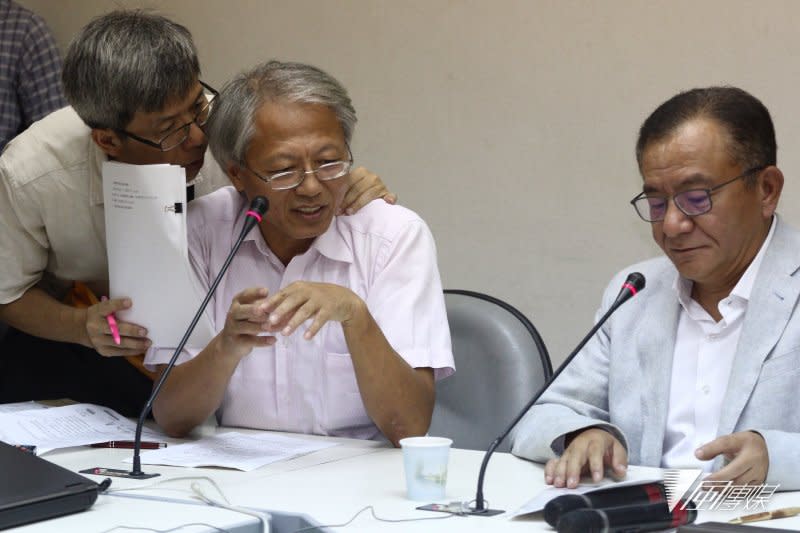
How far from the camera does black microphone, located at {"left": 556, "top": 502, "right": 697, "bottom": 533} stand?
1.49 m

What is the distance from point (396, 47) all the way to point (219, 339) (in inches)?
70.0

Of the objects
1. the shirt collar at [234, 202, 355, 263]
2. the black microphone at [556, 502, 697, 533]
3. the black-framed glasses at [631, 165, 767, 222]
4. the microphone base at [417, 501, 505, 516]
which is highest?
the black-framed glasses at [631, 165, 767, 222]

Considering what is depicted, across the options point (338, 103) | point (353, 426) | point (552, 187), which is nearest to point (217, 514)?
point (353, 426)

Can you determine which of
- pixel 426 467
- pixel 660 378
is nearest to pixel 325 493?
pixel 426 467

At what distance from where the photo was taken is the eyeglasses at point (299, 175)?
2236mm

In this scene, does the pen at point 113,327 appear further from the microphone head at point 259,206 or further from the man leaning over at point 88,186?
the microphone head at point 259,206

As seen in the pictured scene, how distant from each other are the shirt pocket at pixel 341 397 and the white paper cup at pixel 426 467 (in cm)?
57

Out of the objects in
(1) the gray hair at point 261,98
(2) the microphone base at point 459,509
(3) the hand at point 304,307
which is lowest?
(2) the microphone base at point 459,509

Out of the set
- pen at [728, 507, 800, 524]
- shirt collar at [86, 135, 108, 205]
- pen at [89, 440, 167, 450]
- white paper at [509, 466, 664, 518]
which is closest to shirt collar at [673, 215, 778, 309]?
white paper at [509, 466, 664, 518]

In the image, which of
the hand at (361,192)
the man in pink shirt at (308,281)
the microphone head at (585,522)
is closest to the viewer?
the microphone head at (585,522)

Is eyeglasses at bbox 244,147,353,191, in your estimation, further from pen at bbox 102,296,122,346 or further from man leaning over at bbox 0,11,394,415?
pen at bbox 102,296,122,346

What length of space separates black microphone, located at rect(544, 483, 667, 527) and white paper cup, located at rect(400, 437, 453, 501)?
0.70ft

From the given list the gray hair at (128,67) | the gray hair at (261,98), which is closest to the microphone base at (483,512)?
the gray hair at (261,98)

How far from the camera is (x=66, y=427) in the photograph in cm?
236
